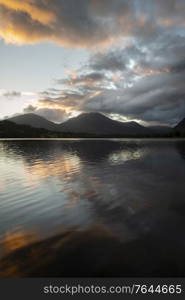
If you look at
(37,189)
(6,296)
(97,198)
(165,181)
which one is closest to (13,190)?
(37,189)

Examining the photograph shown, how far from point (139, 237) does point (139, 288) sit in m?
3.08

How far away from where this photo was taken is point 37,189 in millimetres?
20016

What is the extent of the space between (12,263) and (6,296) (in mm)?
1174

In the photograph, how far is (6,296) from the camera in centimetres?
705

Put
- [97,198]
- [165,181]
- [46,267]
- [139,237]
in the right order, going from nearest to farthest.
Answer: [46,267] < [139,237] < [97,198] < [165,181]

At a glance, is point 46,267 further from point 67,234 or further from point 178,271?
point 178,271

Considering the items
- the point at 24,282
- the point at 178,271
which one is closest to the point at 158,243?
the point at 178,271

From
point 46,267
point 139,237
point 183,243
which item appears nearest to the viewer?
point 46,267

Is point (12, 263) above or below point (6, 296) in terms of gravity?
above

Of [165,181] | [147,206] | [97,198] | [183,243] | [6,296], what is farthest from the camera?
[165,181]

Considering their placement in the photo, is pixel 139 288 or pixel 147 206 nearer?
pixel 139 288

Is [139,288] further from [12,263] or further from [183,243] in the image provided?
[12,263]

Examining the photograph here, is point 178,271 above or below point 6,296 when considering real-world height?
above

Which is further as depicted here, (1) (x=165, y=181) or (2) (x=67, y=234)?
(1) (x=165, y=181)
